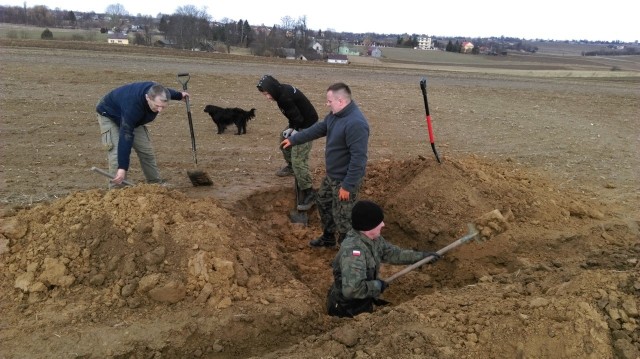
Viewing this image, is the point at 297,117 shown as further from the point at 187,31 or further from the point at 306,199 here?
the point at 187,31

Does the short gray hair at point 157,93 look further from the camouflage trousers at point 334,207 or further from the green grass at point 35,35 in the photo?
the green grass at point 35,35

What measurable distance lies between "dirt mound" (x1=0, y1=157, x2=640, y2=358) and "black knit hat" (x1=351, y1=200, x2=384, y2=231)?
25.7 inches

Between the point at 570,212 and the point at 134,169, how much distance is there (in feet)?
19.1

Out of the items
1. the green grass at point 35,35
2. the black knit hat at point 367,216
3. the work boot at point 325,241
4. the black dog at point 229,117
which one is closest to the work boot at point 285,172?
the work boot at point 325,241

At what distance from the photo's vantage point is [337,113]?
4547 millimetres

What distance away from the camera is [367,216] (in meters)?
3.68

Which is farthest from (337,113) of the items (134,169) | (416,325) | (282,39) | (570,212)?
(282,39)

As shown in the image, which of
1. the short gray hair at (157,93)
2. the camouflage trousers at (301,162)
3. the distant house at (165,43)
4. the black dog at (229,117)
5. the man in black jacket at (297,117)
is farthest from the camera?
the distant house at (165,43)

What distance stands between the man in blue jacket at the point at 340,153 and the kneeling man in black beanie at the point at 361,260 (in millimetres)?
762

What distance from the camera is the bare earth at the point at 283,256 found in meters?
3.23

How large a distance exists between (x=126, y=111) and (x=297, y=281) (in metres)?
2.55

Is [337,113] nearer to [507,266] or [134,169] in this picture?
[507,266]

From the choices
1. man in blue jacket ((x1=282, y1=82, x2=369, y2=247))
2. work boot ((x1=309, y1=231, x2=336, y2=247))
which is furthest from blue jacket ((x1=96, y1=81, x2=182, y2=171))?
work boot ((x1=309, y1=231, x2=336, y2=247))

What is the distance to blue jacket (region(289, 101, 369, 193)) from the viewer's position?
14.6 feet
